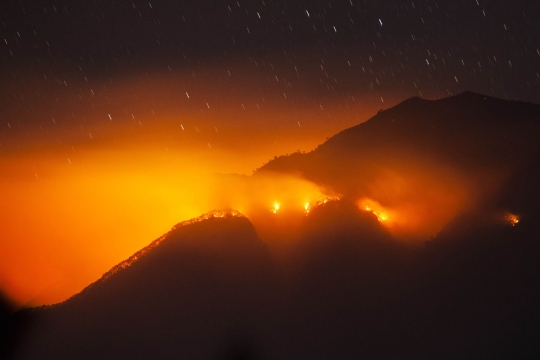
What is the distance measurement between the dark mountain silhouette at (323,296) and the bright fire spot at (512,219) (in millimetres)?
113

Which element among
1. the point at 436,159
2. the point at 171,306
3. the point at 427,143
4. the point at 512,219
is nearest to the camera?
the point at 171,306

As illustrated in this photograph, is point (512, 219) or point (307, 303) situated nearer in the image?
point (307, 303)

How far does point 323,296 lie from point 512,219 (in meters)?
12.6

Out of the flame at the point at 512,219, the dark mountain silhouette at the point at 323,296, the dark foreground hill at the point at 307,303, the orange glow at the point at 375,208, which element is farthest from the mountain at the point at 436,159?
the dark foreground hill at the point at 307,303

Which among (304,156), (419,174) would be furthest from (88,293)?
(304,156)

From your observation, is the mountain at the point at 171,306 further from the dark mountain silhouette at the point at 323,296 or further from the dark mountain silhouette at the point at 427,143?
the dark mountain silhouette at the point at 427,143

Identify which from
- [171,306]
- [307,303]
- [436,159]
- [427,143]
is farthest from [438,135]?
[171,306]

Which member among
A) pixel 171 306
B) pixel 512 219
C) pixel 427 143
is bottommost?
pixel 512 219

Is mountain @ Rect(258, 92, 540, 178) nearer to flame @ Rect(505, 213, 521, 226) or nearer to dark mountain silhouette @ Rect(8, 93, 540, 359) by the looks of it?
flame @ Rect(505, 213, 521, 226)

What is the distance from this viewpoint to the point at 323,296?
22.8m

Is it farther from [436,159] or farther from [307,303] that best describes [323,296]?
[436,159]

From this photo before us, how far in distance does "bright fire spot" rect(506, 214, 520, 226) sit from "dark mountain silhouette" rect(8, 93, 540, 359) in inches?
4.4

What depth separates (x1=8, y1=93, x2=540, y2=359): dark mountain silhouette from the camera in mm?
19922

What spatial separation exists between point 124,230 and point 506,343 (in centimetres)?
8737
